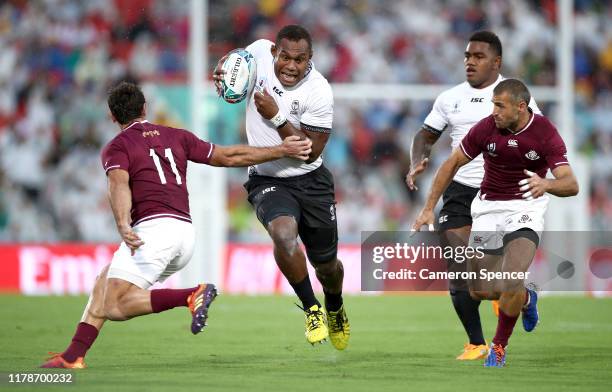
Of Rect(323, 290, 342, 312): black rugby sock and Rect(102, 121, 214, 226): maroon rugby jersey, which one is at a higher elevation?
Rect(102, 121, 214, 226): maroon rugby jersey

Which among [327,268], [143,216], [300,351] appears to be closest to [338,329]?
[300,351]

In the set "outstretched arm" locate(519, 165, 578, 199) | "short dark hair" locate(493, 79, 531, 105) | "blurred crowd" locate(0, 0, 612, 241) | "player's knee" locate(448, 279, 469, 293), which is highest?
"blurred crowd" locate(0, 0, 612, 241)

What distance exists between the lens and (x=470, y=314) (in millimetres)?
10227

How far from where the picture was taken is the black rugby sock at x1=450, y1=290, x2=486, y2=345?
10117 millimetres

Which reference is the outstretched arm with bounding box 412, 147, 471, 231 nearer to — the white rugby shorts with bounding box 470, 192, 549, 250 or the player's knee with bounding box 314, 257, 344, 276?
the white rugby shorts with bounding box 470, 192, 549, 250

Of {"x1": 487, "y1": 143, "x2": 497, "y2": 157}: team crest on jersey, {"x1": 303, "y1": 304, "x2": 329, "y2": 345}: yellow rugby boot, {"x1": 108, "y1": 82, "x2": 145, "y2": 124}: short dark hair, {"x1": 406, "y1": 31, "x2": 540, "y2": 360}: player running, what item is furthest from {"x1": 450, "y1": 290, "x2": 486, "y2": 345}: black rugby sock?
{"x1": 108, "y1": 82, "x2": 145, "y2": 124}: short dark hair

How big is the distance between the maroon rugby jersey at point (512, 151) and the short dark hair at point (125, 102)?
279 centimetres

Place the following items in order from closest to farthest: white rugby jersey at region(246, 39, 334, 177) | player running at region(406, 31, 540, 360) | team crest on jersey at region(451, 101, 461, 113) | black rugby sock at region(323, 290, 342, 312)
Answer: white rugby jersey at region(246, 39, 334, 177) → black rugby sock at region(323, 290, 342, 312) → player running at region(406, 31, 540, 360) → team crest on jersey at region(451, 101, 461, 113)

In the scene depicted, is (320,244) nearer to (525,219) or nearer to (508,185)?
(508,185)

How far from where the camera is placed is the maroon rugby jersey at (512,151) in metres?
9.30

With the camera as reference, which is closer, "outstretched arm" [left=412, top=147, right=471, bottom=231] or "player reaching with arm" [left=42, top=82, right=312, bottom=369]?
"player reaching with arm" [left=42, top=82, right=312, bottom=369]

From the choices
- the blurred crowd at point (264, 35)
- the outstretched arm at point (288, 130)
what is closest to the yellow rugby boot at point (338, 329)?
the outstretched arm at point (288, 130)

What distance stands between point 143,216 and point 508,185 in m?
3.11

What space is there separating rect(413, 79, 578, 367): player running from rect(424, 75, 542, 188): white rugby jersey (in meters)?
0.81
